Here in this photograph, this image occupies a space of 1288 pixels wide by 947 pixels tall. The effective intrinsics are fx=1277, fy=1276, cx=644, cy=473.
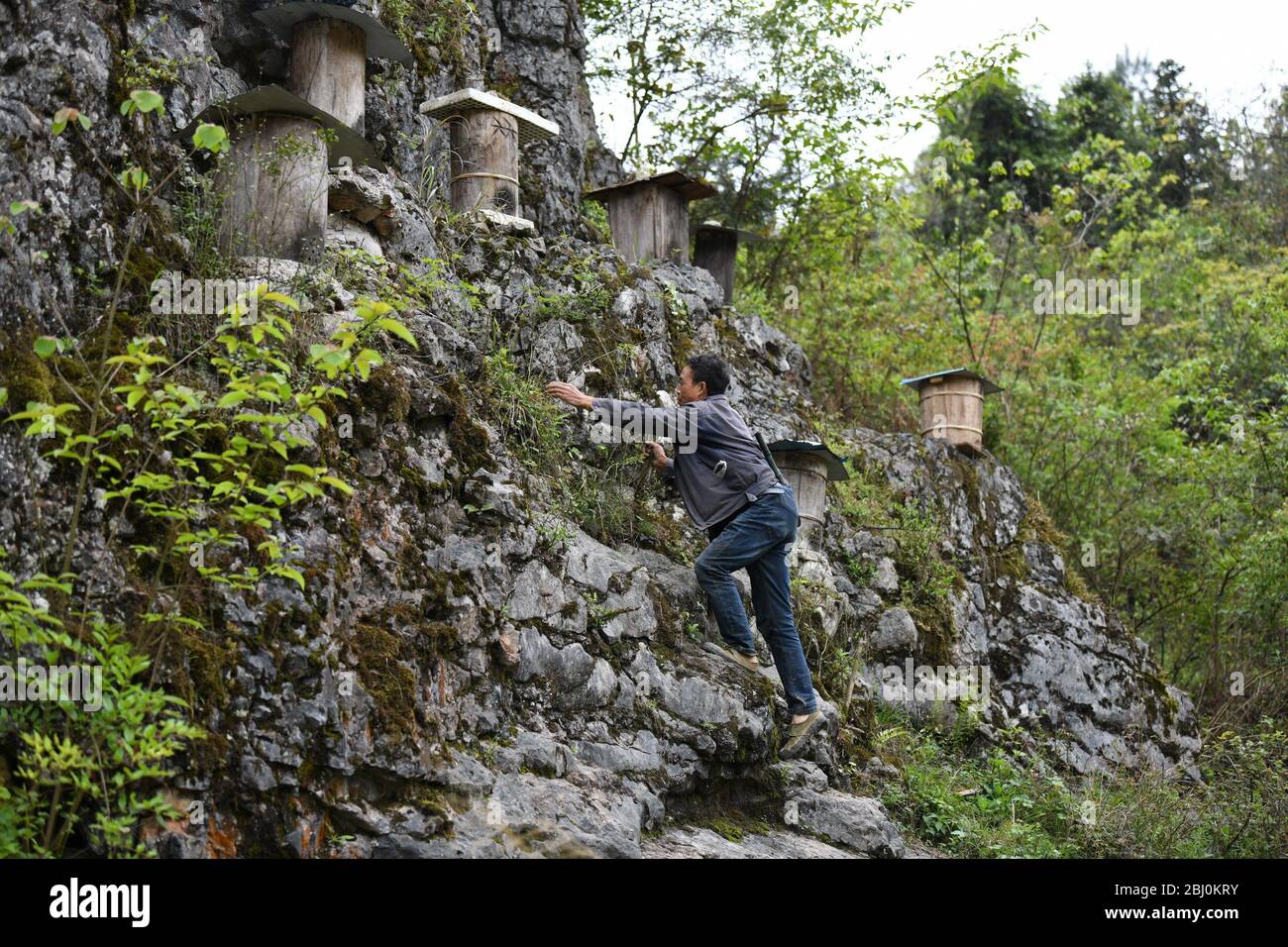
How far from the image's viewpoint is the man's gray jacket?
800 cm

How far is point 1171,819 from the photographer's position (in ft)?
30.2

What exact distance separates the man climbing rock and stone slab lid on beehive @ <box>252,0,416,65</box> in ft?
10.3

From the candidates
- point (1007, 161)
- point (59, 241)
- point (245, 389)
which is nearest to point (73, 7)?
point (59, 241)

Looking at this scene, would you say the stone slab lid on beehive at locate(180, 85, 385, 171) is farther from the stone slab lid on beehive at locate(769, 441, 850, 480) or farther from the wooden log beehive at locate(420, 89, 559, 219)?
the stone slab lid on beehive at locate(769, 441, 850, 480)

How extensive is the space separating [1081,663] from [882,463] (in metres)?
2.63

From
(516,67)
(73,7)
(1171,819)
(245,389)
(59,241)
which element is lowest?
(1171,819)

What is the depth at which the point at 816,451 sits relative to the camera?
1027 centimetres

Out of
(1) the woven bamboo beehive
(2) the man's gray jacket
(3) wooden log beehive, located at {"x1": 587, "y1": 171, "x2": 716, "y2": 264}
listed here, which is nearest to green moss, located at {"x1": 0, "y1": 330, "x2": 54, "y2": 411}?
(2) the man's gray jacket

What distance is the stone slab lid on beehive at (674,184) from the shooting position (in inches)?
475

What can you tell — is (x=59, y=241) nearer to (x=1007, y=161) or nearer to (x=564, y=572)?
(x=564, y=572)

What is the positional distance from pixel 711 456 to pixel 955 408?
589 cm

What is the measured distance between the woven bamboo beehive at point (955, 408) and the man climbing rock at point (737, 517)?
555 cm

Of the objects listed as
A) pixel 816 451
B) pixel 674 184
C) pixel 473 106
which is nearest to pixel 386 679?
pixel 816 451

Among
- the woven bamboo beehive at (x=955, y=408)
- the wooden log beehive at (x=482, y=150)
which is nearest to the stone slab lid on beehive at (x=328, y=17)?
the wooden log beehive at (x=482, y=150)
